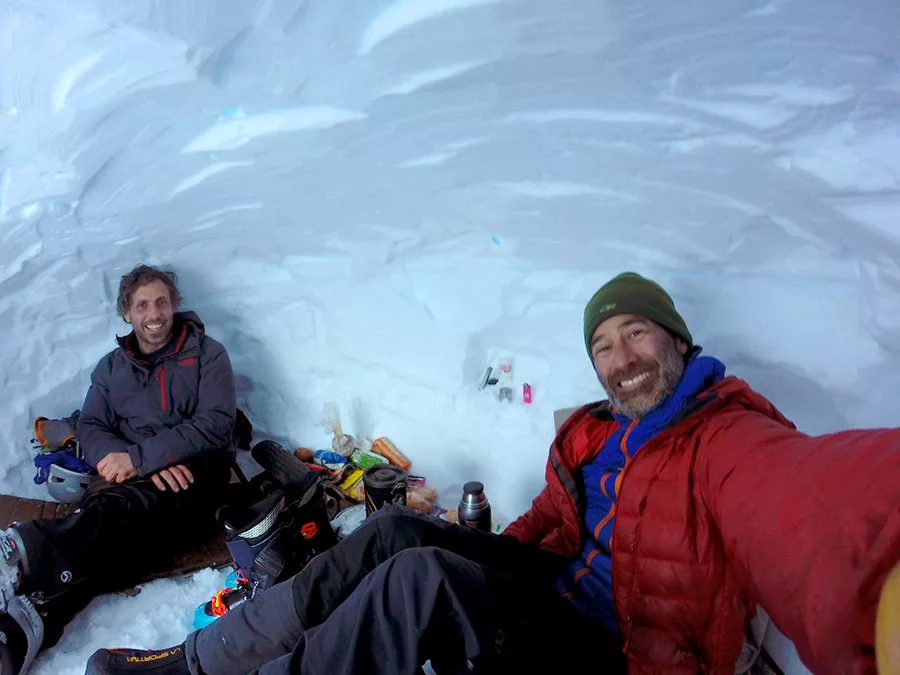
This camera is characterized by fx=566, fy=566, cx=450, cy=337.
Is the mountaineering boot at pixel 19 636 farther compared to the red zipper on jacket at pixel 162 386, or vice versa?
the red zipper on jacket at pixel 162 386

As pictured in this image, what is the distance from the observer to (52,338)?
8.50 ft

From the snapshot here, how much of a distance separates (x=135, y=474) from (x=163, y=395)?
1.19ft

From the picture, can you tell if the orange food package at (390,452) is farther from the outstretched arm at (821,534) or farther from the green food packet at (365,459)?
the outstretched arm at (821,534)

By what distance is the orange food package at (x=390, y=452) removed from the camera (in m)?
2.40

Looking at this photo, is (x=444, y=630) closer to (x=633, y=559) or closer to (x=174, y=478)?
(x=633, y=559)

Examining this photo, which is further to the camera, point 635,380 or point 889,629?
point 635,380

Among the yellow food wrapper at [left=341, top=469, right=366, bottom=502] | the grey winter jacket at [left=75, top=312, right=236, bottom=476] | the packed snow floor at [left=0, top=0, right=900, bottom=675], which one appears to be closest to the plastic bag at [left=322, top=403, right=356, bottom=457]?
the packed snow floor at [left=0, top=0, right=900, bottom=675]

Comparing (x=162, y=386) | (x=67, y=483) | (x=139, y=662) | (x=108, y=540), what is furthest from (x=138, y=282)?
(x=139, y=662)

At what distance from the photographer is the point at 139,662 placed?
4.30 ft

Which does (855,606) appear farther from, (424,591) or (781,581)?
(424,591)

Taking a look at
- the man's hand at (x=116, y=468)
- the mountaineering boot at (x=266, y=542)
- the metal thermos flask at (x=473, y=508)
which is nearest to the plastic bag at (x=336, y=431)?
the mountaineering boot at (x=266, y=542)

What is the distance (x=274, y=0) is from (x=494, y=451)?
165 cm

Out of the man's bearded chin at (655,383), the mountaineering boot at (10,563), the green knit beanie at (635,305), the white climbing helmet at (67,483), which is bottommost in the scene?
the white climbing helmet at (67,483)

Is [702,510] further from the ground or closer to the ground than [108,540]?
further from the ground
